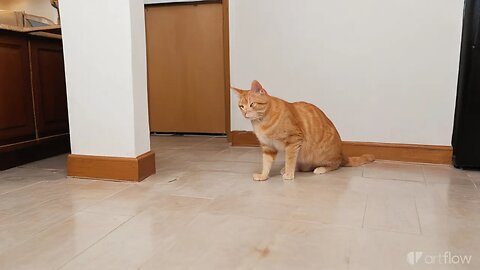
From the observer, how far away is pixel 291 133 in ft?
6.59

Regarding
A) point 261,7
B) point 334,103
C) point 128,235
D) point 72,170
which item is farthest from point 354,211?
point 261,7

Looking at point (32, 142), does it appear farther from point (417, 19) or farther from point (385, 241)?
point (417, 19)

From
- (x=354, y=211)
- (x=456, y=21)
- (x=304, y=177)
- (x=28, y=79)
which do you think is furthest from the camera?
(x=28, y=79)

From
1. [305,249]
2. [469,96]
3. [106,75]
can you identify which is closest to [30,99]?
[106,75]

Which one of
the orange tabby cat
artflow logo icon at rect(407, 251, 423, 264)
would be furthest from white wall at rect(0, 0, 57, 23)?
artflow logo icon at rect(407, 251, 423, 264)

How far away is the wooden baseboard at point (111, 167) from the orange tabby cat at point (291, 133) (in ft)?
2.02

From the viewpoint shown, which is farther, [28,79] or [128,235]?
[28,79]

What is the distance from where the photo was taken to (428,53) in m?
2.42

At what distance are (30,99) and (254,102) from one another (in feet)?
5.29

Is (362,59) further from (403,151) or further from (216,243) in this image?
(216,243)

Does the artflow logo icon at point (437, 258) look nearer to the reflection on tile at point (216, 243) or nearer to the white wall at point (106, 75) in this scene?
the reflection on tile at point (216, 243)

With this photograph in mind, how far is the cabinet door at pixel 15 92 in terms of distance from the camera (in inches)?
90.4

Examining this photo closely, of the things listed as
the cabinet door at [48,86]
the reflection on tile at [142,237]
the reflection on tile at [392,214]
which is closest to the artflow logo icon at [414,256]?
the reflection on tile at [392,214]

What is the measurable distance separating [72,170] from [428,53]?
233 centimetres
